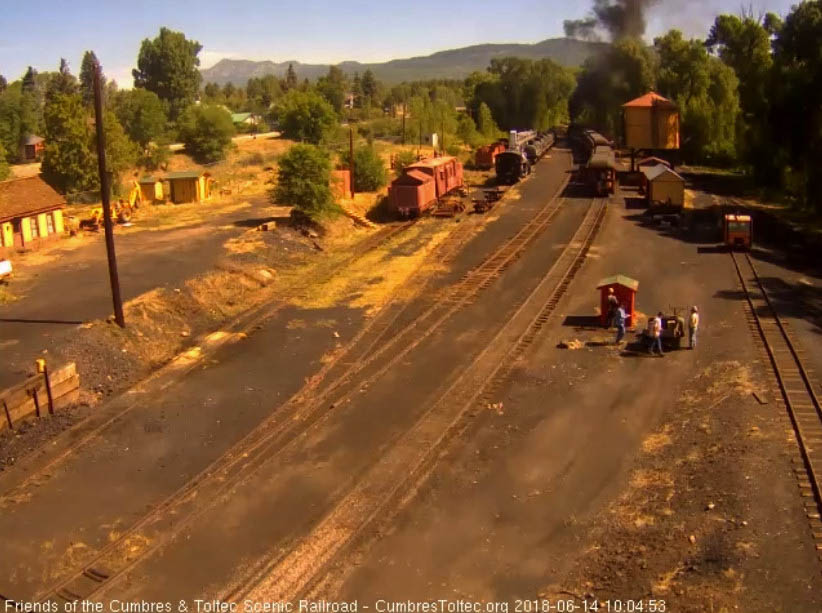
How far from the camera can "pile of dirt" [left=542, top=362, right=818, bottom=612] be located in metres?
12.1

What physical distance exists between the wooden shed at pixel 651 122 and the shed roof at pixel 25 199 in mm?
45828

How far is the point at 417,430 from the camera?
17953 millimetres

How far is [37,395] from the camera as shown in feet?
62.0

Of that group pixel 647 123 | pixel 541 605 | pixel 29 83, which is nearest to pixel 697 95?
pixel 647 123

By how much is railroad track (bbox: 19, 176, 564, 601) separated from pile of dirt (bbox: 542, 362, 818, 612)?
272 inches

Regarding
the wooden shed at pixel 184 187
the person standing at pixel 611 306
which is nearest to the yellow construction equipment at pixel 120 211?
the wooden shed at pixel 184 187

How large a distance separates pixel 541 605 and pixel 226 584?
497 cm

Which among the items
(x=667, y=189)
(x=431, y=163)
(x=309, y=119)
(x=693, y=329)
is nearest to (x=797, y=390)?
(x=693, y=329)

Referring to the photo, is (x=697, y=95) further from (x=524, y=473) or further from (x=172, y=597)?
(x=172, y=597)

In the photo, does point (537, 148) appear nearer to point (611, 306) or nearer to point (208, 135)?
point (208, 135)

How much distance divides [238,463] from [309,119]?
227 ft

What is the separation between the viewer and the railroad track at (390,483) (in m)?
12.6

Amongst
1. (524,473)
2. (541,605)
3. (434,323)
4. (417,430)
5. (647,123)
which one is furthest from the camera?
(647,123)

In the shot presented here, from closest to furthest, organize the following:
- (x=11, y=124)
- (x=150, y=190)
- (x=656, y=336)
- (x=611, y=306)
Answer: (x=656, y=336) → (x=611, y=306) → (x=150, y=190) → (x=11, y=124)
